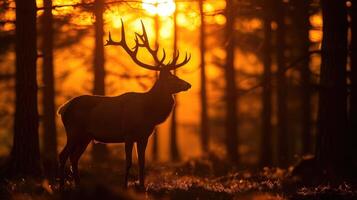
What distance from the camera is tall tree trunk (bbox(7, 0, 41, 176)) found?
1512 centimetres

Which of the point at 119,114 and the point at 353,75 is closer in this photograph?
the point at 119,114

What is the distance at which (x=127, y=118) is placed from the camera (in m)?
13.3

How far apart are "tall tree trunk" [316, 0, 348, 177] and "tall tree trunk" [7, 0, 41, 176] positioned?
730cm

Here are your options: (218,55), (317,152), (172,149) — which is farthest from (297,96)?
(317,152)

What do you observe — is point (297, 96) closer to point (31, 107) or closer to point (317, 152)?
point (317, 152)

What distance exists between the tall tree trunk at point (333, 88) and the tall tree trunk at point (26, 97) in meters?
7.30

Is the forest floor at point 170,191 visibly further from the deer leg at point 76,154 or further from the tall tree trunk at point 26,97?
the tall tree trunk at point 26,97

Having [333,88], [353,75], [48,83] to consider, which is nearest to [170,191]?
[333,88]

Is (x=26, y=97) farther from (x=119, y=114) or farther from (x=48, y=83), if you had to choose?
(x=48, y=83)

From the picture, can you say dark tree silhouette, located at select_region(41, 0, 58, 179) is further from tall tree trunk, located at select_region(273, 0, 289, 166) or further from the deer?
the deer

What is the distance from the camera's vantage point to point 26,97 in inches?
600

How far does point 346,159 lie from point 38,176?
311 inches

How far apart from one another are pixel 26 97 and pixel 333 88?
7712mm

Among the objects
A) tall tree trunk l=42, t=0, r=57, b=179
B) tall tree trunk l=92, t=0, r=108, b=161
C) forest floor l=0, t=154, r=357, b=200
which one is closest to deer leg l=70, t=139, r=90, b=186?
forest floor l=0, t=154, r=357, b=200
